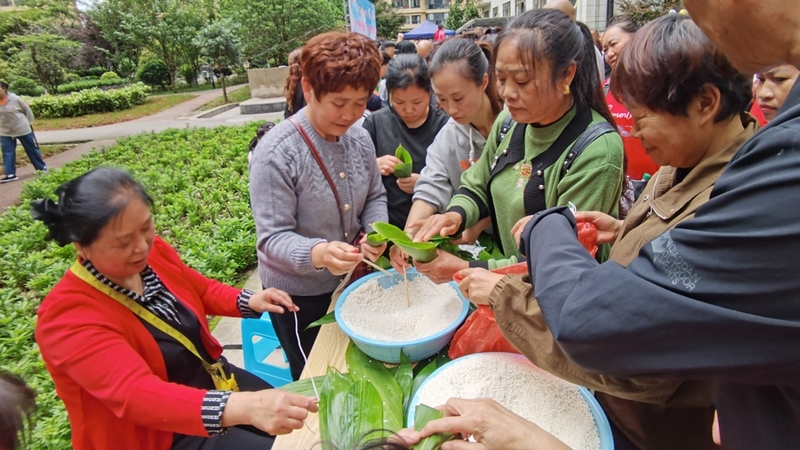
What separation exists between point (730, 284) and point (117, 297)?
1.64 metres

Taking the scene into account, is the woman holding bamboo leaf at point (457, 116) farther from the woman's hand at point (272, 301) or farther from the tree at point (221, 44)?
the tree at point (221, 44)

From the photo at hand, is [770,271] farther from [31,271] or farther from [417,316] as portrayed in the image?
[31,271]

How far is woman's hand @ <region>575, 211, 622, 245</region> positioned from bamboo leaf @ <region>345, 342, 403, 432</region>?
2.59ft

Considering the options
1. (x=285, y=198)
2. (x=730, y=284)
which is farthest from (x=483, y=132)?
(x=730, y=284)

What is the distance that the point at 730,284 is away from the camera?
65 cm

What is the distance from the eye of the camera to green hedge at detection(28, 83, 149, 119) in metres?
15.6

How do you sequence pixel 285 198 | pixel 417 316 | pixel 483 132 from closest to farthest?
1. pixel 417 316
2. pixel 285 198
3. pixel 483 132

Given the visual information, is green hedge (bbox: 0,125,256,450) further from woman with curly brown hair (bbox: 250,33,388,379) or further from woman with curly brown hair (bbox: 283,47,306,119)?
woman with curly brown hair (bbox: 283,47,306,119)

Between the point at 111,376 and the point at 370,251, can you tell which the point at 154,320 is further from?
the point at 370,251

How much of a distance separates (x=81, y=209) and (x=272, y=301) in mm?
769

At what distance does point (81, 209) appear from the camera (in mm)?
1434

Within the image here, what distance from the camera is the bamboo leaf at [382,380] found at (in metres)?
1.32

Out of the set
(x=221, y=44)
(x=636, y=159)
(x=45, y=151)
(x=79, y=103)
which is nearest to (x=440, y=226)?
(x=636, y=159)

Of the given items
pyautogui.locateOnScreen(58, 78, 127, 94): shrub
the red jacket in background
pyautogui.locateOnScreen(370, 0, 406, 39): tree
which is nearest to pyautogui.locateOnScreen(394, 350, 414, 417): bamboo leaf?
the red jacket in background
